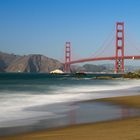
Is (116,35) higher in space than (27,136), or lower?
higher

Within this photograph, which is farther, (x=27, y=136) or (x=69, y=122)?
(x=69, y=122)

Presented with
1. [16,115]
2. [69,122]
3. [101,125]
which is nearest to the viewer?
[101,125]

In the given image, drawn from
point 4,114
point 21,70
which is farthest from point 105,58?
point 21,70

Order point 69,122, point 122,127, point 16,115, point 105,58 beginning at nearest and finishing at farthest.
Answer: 1. point 122,127
2. point 69,122
3. point 16,115
4. point 105,58

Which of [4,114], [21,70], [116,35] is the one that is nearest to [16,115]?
[4,114]

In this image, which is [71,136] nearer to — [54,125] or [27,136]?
[27,136]

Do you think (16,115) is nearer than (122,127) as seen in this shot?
No

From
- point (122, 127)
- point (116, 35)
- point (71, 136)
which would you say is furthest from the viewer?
point (116, 35)

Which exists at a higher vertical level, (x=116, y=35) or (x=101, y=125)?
(x=116, y=35)

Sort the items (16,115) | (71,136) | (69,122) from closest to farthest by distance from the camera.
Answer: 1. (71,136)
2. (69,122)
3. (16,115)

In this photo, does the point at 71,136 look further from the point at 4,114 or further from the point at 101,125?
the point at 4,114
